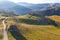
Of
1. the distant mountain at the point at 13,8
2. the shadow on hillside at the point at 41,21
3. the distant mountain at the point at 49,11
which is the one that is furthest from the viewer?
the distant mountain at the point at 49,11

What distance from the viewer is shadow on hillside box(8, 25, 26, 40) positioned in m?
18.6

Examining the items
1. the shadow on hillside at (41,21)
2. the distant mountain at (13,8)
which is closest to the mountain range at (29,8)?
the distant mountain at (13,8)

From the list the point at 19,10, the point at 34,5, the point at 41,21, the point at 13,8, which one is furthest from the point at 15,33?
the point at 34,5

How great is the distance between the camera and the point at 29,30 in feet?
65.8

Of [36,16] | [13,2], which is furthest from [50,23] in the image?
[13,2]

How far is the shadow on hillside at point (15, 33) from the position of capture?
18.6 meters

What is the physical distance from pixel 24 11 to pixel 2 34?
425 cm

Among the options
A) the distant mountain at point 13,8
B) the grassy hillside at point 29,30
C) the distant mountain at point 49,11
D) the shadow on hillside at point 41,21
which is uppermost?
the distant mountain at point 13,8

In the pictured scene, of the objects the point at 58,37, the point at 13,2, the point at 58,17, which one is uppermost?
the point at 13,2

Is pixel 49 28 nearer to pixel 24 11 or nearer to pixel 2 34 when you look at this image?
pixel 24 11

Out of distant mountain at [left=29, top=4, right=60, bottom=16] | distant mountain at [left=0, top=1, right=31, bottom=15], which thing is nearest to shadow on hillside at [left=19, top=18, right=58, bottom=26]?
distant mountain at [left=29, top=4, right=60, bottom=16]

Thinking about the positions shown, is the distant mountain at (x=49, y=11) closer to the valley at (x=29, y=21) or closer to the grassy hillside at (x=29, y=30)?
the valley at (x=29, y=21)

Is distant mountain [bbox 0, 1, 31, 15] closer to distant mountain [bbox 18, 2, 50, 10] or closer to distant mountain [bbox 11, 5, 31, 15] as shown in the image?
distant mountain [bbox 11, 5, 31, 15]

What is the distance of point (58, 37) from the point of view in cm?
2008
